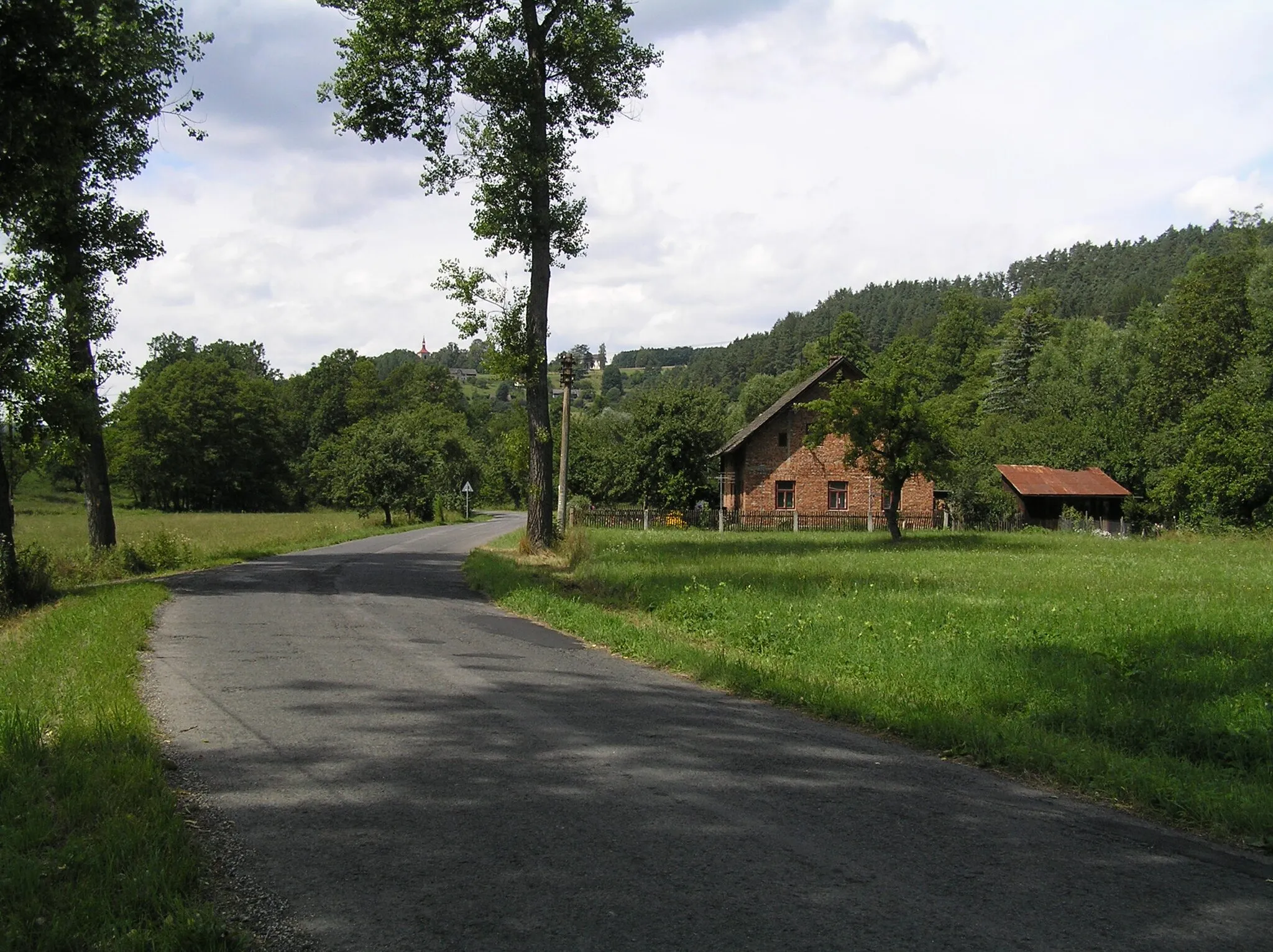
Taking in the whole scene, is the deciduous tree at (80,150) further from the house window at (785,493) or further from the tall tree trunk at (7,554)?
the house window at (785,493)

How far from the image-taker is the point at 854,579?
18.8m

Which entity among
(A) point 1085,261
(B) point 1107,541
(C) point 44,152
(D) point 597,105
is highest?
(A) point 1085,261

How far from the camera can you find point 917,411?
3431cm

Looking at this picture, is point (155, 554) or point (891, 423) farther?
point (891, 423)

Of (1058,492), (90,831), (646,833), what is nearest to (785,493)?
(1058,492)

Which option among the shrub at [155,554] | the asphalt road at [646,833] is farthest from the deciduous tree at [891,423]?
the asphalt road at [646,833]

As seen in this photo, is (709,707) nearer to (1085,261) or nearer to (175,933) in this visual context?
(175,933)

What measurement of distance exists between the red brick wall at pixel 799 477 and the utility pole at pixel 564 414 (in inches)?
814

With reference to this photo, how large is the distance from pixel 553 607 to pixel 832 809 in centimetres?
990

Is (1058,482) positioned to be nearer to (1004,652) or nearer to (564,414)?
(564,414)

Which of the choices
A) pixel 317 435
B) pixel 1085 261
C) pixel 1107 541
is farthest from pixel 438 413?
pixel 1085 261

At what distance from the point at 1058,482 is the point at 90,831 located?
2258 inches

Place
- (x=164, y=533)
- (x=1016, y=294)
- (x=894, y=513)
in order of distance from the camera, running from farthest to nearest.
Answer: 1. (x=1016, y=294)
2. (x=894, y=513)
3. (x=164, y=533)

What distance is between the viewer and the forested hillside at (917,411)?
4859 cm
